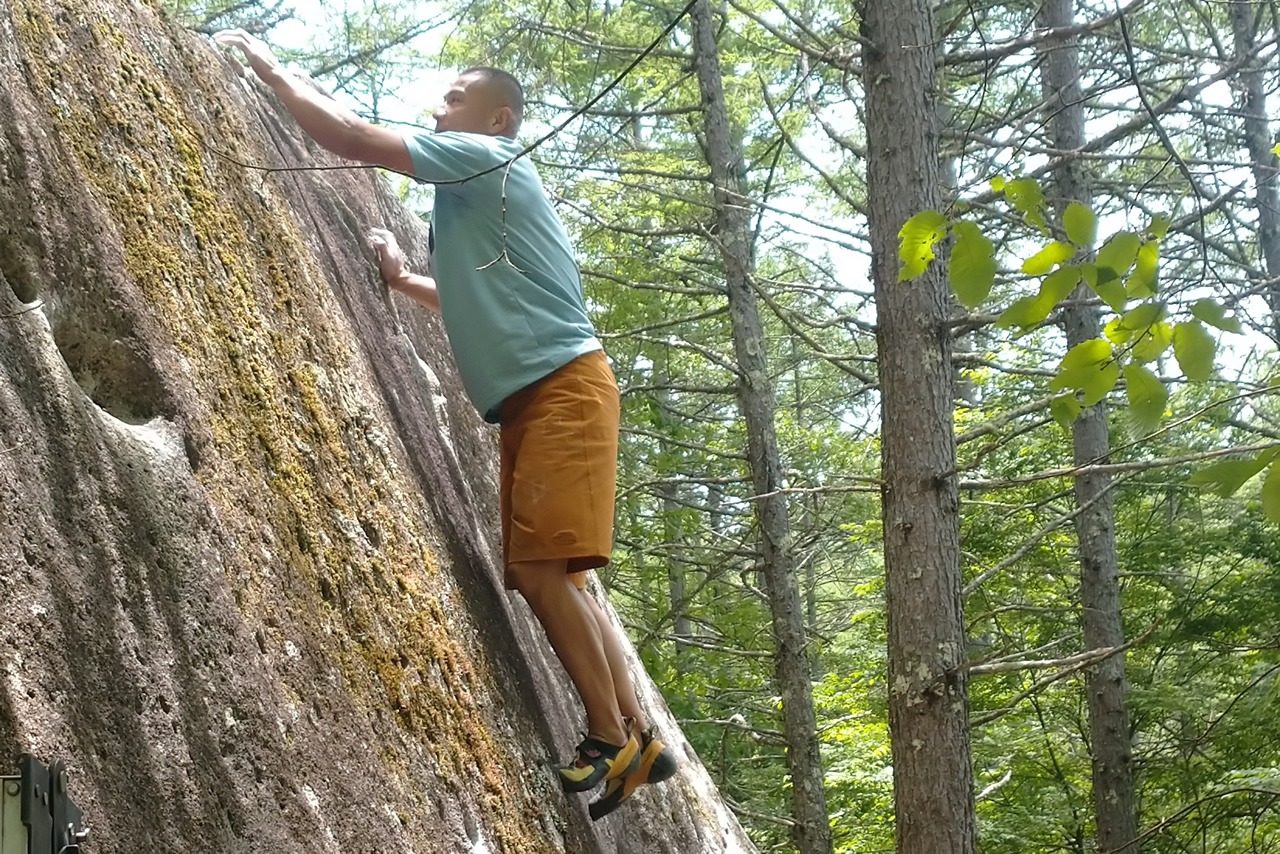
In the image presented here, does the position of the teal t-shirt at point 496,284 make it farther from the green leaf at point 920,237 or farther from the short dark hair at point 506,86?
the green leaf at point 920,237

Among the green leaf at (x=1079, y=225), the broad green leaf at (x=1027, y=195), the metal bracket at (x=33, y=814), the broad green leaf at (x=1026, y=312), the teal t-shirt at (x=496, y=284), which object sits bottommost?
the metal bracket at (x=33, y=814)

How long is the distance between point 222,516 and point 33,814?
1309mm

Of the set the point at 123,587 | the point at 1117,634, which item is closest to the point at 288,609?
the point at 123,587

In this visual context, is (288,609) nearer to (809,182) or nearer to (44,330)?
(44,330)

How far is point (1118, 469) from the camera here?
4.23 m

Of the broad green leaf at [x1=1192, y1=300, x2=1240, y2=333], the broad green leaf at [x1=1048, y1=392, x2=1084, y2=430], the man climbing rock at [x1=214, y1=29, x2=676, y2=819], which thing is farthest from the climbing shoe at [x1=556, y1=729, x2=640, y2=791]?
the broad green leaf at [x1=1192, y1=300, x2=1240, y2=333]

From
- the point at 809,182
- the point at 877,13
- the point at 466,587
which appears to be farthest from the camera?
the point at 809,182

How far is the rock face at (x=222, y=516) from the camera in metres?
2.17

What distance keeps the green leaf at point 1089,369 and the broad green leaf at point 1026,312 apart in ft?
0.36

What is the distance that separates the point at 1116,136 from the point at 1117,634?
4.27 meters

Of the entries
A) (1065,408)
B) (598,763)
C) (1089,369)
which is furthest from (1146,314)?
(598,763)

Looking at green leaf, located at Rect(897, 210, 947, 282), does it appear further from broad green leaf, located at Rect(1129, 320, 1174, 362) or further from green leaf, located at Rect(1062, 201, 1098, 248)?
broad green leaf, located at Rect(1129, 320, 1174, 362)

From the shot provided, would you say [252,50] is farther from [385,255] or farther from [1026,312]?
[1026,312]

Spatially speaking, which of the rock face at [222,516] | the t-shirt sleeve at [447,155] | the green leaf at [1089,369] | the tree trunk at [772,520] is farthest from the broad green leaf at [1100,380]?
the tree trunk at [772,520]
